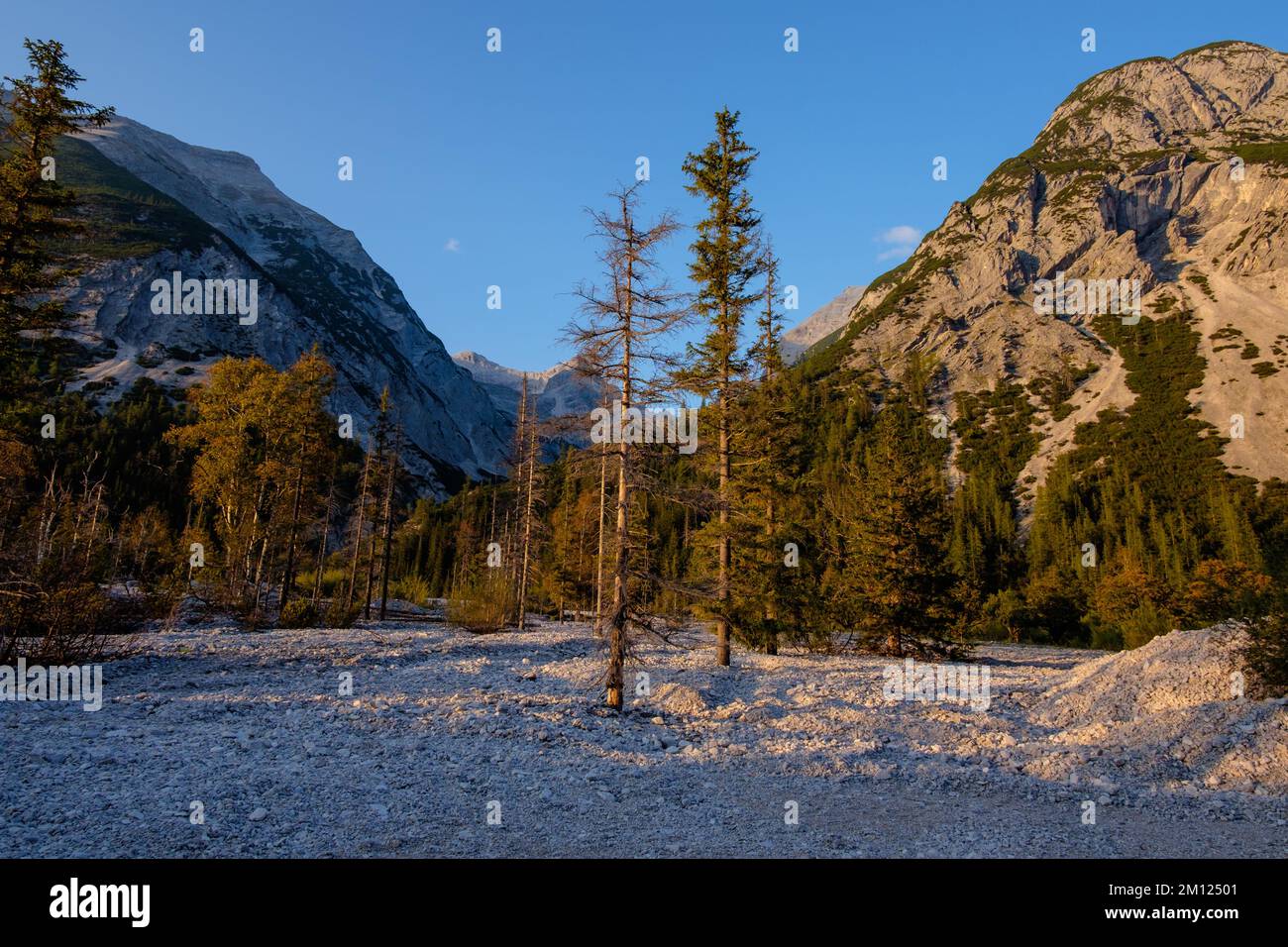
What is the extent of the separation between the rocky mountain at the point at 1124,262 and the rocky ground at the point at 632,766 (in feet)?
273

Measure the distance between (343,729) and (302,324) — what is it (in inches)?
6217

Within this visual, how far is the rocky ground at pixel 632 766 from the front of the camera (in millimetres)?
6117

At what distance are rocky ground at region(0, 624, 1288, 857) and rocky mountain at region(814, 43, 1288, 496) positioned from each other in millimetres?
83070

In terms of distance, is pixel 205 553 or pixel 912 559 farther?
pixel 205 553

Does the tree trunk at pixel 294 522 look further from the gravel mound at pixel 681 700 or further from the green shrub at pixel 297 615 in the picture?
the gravel mound at pixel 681 700

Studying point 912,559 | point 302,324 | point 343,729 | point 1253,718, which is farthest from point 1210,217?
point 302,324

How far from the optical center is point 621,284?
12.4 meters

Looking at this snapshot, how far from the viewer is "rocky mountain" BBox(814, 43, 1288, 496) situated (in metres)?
88.9

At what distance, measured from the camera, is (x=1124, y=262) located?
116 meters

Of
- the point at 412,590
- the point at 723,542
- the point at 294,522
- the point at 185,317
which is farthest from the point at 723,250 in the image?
the point at 185,317

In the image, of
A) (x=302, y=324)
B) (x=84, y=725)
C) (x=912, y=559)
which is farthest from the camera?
(x=302, y=324)

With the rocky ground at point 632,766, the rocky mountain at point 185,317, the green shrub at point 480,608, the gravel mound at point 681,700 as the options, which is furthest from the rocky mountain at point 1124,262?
the rocky mountain at point 185,317
